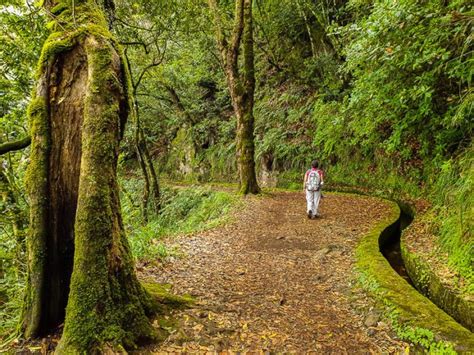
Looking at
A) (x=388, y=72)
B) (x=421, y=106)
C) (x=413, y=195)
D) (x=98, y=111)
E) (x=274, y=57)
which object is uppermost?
(x=274, y=57)

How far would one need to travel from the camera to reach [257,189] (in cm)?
1219

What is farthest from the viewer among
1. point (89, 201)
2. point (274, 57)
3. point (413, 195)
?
point (274, 57)

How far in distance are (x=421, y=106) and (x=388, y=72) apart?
108 cm

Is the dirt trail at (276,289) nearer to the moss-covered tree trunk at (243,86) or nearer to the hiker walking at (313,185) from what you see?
the hiker walking at (313,185)

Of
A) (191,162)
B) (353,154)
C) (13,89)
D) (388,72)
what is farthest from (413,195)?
(191,162)

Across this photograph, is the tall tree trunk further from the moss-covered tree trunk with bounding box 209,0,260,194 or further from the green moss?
the green moss

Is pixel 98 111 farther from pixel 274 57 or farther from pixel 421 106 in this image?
pixel 274 57

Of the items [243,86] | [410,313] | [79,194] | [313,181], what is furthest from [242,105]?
[79,194]

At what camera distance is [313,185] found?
8.37 meters

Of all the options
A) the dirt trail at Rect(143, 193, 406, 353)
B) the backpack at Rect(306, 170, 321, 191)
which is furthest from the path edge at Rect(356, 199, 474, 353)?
the backpack at Rect(306, 170, 321, 191)

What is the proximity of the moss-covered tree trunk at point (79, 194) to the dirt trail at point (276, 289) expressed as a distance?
0.63 metres

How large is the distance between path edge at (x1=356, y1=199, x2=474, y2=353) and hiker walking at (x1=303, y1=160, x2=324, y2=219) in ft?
9.95

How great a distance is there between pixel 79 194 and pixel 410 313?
3.78 metres

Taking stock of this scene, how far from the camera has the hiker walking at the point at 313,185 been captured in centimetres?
839
